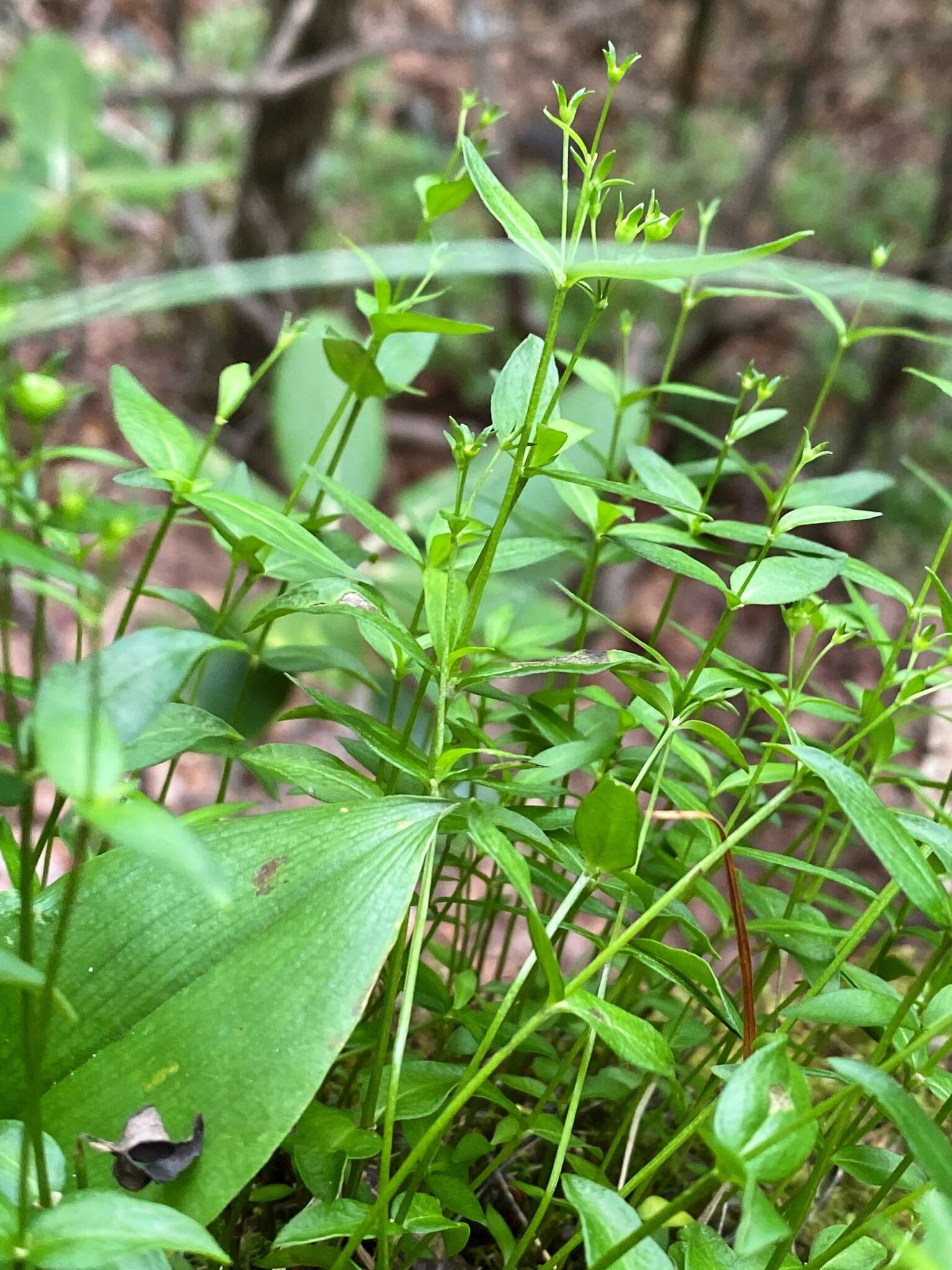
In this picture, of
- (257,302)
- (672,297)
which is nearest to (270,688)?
(257,302)

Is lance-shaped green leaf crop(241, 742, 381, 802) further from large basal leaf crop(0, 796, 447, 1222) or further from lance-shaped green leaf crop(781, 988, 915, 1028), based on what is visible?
lance-shaped green leaf crop(781, 988, 915, 1028)

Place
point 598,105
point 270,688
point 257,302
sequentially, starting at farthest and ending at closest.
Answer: point 598,105, point 257,302, point 270,688

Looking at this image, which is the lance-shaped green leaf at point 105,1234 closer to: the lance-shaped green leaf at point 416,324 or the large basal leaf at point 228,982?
the large basal leaf at point 228,982

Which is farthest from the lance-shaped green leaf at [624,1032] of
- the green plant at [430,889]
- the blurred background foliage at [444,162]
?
the blurred background foliage at [444,162]

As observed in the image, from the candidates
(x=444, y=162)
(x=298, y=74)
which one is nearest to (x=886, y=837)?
(x=298, y=74)

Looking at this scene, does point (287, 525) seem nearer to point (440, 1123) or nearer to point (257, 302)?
point (440, 1123)

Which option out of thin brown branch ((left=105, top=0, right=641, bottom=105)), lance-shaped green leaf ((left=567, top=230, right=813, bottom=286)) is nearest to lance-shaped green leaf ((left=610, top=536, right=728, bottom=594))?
lance-shaped green leaf ((left=567, top=230, right=813, bottom=286))
